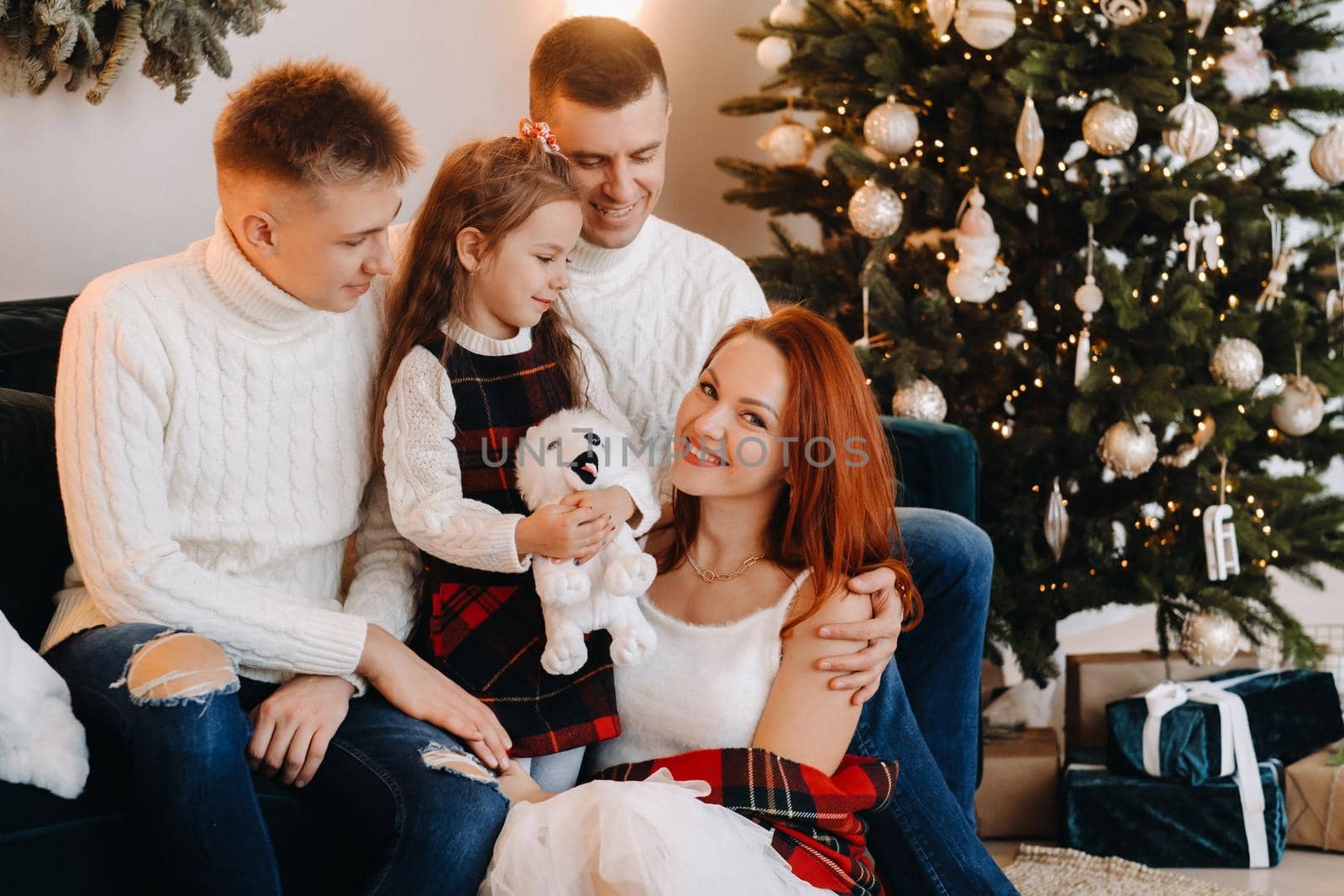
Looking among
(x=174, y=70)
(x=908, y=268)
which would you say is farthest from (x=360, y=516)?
(x=908, y=268)

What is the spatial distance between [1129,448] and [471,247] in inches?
59.6

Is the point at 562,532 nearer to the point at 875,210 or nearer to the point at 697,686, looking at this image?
the point at 697,686

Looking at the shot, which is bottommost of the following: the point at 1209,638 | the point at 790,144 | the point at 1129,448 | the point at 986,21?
the point at 1209,638

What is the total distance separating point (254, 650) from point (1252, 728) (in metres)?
2.10

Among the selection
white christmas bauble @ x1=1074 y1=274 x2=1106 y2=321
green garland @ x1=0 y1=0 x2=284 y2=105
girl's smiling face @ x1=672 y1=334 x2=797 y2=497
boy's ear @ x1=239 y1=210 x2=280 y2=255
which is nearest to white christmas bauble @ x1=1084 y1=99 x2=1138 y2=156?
white christmas bauble @ x1=1074 y1=274 x2=1106 y2=321

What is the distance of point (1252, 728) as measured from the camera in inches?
106

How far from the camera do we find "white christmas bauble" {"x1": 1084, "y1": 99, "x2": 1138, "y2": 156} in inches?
99.3

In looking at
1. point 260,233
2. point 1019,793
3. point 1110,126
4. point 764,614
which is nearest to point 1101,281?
point 1110,126

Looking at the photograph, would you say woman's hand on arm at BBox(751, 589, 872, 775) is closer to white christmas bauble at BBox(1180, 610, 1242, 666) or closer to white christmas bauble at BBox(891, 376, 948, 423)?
white christmas bauble at BBox(891, 376, 948, 423)

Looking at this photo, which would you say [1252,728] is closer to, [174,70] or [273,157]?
[273,157]

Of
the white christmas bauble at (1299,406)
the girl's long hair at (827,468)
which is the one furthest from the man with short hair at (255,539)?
the white christmas bauble at (1299,406)

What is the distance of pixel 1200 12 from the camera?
2576 millimetres

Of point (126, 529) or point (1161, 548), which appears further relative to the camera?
point (1161, 548)

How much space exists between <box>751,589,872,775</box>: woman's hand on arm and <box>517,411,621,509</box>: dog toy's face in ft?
1.05
